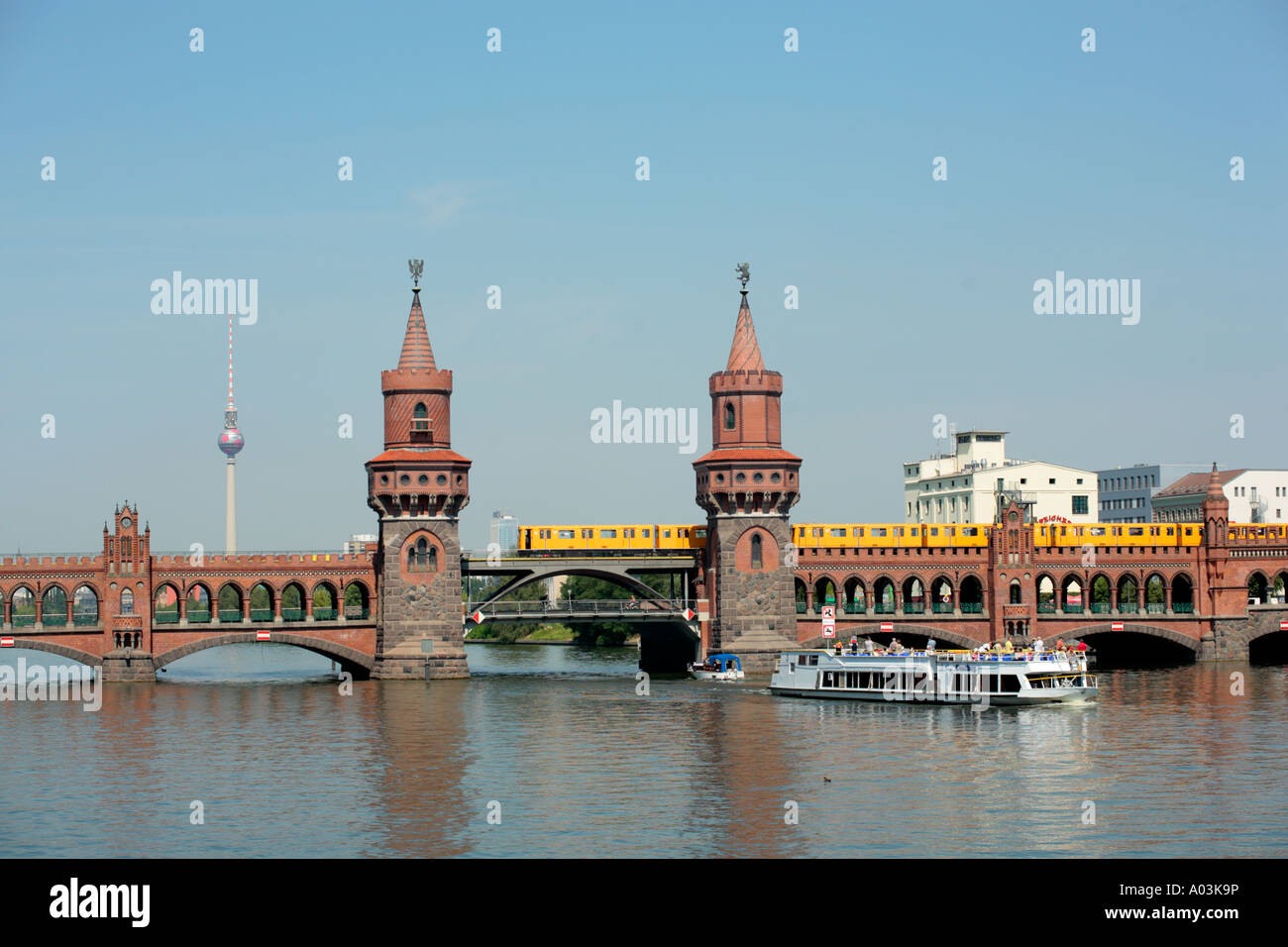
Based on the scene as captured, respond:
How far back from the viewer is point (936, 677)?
11138 centimetres

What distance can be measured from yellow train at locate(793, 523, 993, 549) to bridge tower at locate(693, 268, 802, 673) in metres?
6.65

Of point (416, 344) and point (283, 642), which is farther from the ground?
point (416, 344)

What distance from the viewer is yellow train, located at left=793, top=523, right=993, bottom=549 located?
449ft

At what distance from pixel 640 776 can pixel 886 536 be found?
6573cm

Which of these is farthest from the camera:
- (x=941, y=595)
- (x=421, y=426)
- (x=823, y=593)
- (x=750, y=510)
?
(x=941, y=595)

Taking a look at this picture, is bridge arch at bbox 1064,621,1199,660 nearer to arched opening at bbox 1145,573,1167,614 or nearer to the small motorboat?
arched opening at bbox 1145,573,1167,614

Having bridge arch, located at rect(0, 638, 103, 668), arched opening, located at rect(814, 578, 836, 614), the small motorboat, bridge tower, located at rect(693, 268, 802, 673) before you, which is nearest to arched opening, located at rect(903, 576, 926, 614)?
arched opening, located at rect(814, 578, 836, 614)

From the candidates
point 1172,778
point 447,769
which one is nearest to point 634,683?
point 447,769

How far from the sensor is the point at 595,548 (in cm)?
13375

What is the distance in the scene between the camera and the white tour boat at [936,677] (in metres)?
107

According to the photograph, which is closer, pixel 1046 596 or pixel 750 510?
pixel 750 510

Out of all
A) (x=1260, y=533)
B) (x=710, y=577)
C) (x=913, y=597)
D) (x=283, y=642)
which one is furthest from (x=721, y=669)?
(x=1260, y=533)

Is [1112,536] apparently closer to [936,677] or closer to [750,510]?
[750,510]
